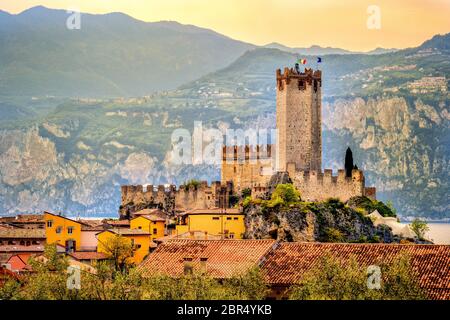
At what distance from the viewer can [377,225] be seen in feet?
365

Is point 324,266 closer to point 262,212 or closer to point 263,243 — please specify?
point 263,243

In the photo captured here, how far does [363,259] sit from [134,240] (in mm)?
39451

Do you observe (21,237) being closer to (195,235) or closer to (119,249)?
(195,235)

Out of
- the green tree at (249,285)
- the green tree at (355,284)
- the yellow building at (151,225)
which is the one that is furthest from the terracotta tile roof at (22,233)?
the green tree at (355,284)

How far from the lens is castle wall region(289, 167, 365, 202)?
115 meters

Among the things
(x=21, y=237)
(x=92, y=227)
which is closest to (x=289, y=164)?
(x=92, y=227)

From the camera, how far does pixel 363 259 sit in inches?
2402

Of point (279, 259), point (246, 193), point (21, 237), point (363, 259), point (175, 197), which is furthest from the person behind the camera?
point (175, 197)

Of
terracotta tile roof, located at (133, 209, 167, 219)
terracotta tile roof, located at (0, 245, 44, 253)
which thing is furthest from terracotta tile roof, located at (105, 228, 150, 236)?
terracotta tile roof, located at (133, 209, 167, 219)

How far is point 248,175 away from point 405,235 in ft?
49.8

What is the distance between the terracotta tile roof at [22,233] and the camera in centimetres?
10475

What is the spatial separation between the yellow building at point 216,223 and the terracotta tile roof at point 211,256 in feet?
120
